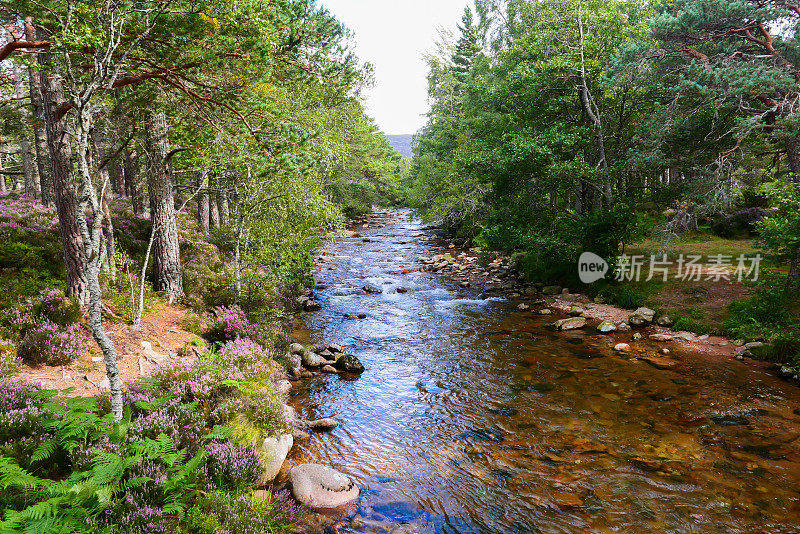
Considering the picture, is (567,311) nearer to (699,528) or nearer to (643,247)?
(643,247)

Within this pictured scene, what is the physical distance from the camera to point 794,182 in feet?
36.8

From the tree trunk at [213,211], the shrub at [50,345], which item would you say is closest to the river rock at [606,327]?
the shrub at [50,345]

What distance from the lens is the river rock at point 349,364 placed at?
34.7 ft

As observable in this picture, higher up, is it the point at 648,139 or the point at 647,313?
the point at 648,139

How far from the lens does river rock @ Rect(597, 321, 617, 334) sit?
13.0 m

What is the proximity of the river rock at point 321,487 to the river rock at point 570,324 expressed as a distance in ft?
32.8

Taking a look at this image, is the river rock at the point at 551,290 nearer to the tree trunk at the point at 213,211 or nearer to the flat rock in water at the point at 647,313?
the flat rock in water at the point at 647,313

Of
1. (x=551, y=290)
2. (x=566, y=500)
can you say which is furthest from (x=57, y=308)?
(x=551, y=290)

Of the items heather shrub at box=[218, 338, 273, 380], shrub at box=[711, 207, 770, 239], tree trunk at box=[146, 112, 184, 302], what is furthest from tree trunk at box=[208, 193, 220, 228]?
shrub at box=[711, 207, 770, 239]

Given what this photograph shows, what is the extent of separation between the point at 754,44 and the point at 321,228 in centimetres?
1528

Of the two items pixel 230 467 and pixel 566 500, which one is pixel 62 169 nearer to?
pixel 230 467

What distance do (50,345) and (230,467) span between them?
457 centimetres

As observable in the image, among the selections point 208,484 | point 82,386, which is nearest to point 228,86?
point 82,386

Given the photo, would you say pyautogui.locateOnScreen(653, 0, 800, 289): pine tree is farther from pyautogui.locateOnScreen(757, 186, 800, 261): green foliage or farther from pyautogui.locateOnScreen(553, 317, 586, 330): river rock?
pyautogui.locateOnScreen(553, 317, 586, 330): river rock
